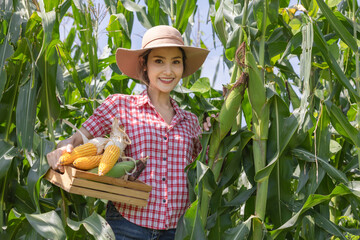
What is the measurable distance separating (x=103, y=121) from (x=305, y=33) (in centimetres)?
103

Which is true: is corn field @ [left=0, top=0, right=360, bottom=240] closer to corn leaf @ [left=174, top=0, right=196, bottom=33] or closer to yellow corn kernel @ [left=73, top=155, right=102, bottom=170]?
yellow corn kernel @ [left=73, top=155, right=102, bottom=170]

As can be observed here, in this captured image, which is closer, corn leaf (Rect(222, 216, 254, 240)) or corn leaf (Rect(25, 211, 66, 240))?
corn leaf (Rect(25, 211, 66, 240))

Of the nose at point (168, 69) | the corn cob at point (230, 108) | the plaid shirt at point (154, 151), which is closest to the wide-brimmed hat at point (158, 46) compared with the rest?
the nose at point (168, 69)

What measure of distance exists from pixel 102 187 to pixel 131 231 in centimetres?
36

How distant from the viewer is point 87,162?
196cm

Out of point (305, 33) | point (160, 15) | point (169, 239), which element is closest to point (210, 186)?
point (169, 239)

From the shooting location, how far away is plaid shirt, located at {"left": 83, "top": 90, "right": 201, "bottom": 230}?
2264 millimetres

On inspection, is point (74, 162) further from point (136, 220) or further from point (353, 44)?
point (353, 44)

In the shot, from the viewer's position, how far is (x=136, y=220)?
7.38 feet

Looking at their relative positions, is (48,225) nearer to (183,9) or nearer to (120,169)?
(120,169)

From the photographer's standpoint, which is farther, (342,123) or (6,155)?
(6,155)

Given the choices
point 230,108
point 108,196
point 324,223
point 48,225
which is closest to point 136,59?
point 230,108

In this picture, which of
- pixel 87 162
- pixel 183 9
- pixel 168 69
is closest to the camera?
pixel 87 162

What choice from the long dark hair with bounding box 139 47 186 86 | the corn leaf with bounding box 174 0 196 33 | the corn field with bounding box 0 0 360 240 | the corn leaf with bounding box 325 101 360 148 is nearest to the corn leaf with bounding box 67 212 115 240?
the corn field with bounding box 0 0 360 240
